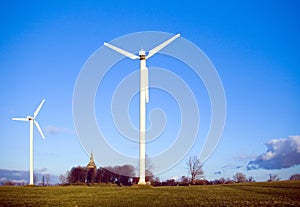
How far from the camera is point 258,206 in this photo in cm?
2538

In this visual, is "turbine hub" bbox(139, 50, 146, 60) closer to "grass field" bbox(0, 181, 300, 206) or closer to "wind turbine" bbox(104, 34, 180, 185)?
"wind turbine" bbox(104, 34, 180, 185)

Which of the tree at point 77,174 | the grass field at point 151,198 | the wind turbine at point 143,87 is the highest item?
the wind turbine at point 143,87

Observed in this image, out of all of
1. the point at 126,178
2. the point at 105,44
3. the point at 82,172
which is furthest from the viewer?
the point at 82,172

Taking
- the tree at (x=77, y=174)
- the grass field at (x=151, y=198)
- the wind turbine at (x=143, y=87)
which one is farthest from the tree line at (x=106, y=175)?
the grass field at (x=151, y=198)

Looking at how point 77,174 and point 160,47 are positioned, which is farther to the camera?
point 77,174

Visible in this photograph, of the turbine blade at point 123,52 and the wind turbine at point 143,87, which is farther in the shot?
the turbine blade at point 123,52

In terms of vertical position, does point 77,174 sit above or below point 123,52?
below

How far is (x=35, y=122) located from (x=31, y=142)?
440 centimetres

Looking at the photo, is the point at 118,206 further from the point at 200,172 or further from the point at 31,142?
the point at 200,172

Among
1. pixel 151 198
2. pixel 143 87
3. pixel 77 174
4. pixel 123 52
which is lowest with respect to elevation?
pixel 77 174

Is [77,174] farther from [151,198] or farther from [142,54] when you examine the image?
[151,198]

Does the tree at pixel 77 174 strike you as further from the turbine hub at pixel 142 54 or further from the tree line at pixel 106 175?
the turbine hub at pixel 142 54

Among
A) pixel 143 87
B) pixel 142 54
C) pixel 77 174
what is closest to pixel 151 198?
pixel 143 87

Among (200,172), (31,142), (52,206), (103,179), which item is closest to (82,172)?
(103,179)
